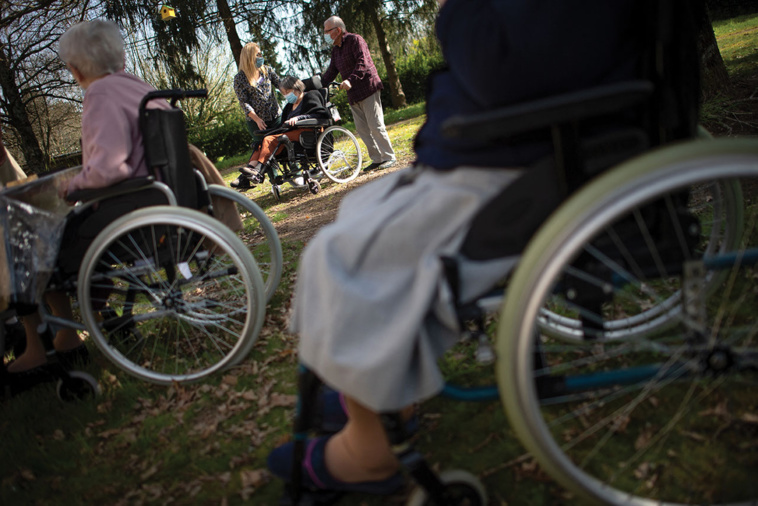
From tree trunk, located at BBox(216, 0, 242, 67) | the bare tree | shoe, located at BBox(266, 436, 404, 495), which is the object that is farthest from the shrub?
shoe, located at BBox(266, 436, 404, 495)

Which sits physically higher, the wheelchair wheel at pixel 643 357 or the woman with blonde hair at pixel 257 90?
the woman with blonde hair at pixel 257 90

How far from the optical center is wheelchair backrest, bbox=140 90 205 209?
2.35 m

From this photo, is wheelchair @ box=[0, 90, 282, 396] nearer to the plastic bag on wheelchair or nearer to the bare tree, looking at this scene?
the plastic bag on wheelchair

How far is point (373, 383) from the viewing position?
3.77 feet

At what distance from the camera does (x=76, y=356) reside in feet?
9.02

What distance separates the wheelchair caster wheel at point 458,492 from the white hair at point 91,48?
2270mm

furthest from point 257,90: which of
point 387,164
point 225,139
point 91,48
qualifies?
point 225,139

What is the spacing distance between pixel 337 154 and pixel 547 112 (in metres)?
6.17

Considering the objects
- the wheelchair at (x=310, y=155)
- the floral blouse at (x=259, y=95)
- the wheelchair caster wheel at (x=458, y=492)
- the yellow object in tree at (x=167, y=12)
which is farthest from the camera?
the yellow object in tree at (x=167, y=12)

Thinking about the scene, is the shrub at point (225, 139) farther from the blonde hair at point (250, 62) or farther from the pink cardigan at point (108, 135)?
the pink cardigan at point (108, 135)

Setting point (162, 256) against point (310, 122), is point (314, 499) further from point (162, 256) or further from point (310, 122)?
point (310, 122)

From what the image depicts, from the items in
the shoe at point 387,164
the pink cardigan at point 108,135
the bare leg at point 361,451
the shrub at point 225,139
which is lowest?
the bare leg at point 361,451

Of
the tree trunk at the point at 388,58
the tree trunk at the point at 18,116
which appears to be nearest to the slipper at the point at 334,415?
the tree trunk at the point at 18,116

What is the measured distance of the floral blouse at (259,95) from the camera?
23.1 ft
